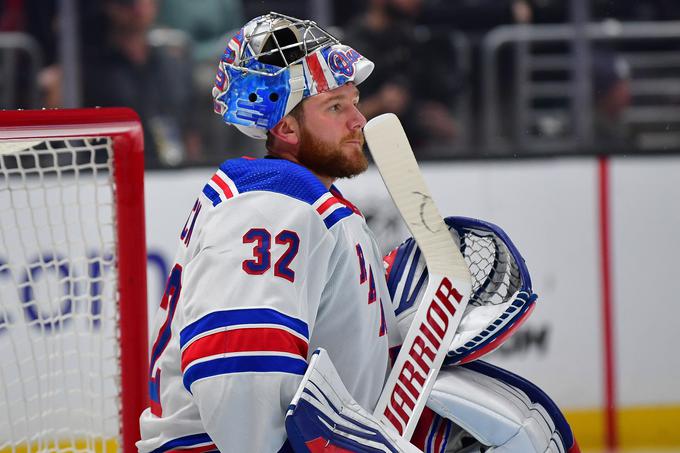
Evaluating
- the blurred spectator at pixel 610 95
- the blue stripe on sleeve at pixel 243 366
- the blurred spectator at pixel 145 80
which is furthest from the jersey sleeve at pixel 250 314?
the blurred spectator at pixel 610 95

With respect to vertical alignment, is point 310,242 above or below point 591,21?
above

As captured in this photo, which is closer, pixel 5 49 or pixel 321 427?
pixel 321 427

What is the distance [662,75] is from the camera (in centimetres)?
389

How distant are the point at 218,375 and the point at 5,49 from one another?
8.27ft

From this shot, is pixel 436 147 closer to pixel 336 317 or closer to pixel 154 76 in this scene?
pixel 154 76

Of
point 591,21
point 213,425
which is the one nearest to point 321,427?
point 213,425

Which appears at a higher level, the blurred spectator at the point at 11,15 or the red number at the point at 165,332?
the blurred spectator at the point at 11,15

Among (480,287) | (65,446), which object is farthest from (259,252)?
(65,446)

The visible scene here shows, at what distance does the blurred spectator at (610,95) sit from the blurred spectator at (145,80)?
129 centimetres

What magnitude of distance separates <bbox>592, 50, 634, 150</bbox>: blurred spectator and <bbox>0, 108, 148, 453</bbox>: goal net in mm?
1930

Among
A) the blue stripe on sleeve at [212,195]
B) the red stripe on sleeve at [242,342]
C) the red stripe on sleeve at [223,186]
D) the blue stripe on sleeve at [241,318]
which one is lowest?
the red stripe on sleeve at [242,342]

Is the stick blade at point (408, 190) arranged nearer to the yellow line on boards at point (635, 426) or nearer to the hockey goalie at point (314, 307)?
the hockey goalie at point (314, 307)

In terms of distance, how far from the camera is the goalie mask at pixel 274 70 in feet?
4.83

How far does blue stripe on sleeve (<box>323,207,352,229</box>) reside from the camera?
4.58ft
